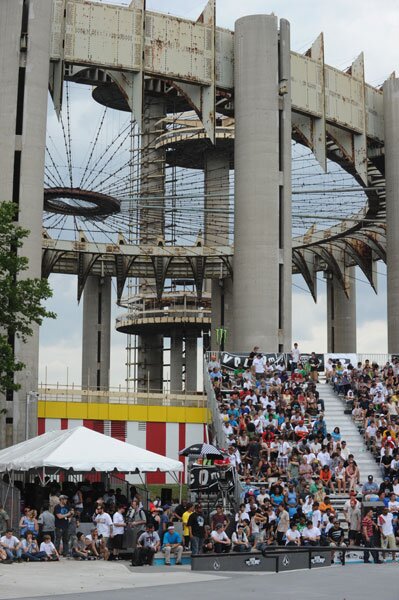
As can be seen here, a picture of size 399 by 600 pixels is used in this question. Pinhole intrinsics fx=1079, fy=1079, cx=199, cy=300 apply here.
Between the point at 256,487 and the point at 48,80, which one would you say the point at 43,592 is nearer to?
the point at 256,487

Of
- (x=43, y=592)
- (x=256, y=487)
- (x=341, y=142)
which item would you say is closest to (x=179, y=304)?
(x=341, y=142)

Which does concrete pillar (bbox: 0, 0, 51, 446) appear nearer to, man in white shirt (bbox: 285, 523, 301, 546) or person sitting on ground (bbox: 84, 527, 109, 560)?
person sitting on ground (bbox: 84, 527, 109, 560)

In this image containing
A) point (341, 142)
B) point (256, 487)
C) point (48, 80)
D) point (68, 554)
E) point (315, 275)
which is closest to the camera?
point (68, 554)

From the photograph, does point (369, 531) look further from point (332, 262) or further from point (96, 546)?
point (332, 262)

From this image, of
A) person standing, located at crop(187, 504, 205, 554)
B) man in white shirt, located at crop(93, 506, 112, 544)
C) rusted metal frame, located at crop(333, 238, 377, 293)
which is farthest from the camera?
rusted metal frame, located at crop(333, 238, 377, 293)

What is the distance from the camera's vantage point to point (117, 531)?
91.3ft

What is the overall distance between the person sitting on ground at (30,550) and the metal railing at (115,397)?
1004 inches

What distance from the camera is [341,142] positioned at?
197 feet

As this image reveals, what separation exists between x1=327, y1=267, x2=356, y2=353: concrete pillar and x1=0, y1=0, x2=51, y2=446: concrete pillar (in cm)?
3772

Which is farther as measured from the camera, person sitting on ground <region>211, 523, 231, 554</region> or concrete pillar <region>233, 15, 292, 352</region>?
concrete pillar <region>233, 15, 292, 352</region>

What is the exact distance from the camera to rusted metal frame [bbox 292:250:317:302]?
7912 cm

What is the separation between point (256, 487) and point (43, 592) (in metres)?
14.6

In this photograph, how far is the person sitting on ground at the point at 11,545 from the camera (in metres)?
25.6

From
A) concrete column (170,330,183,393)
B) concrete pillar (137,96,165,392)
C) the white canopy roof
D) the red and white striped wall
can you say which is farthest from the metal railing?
concrete column (170,330,183,393)
